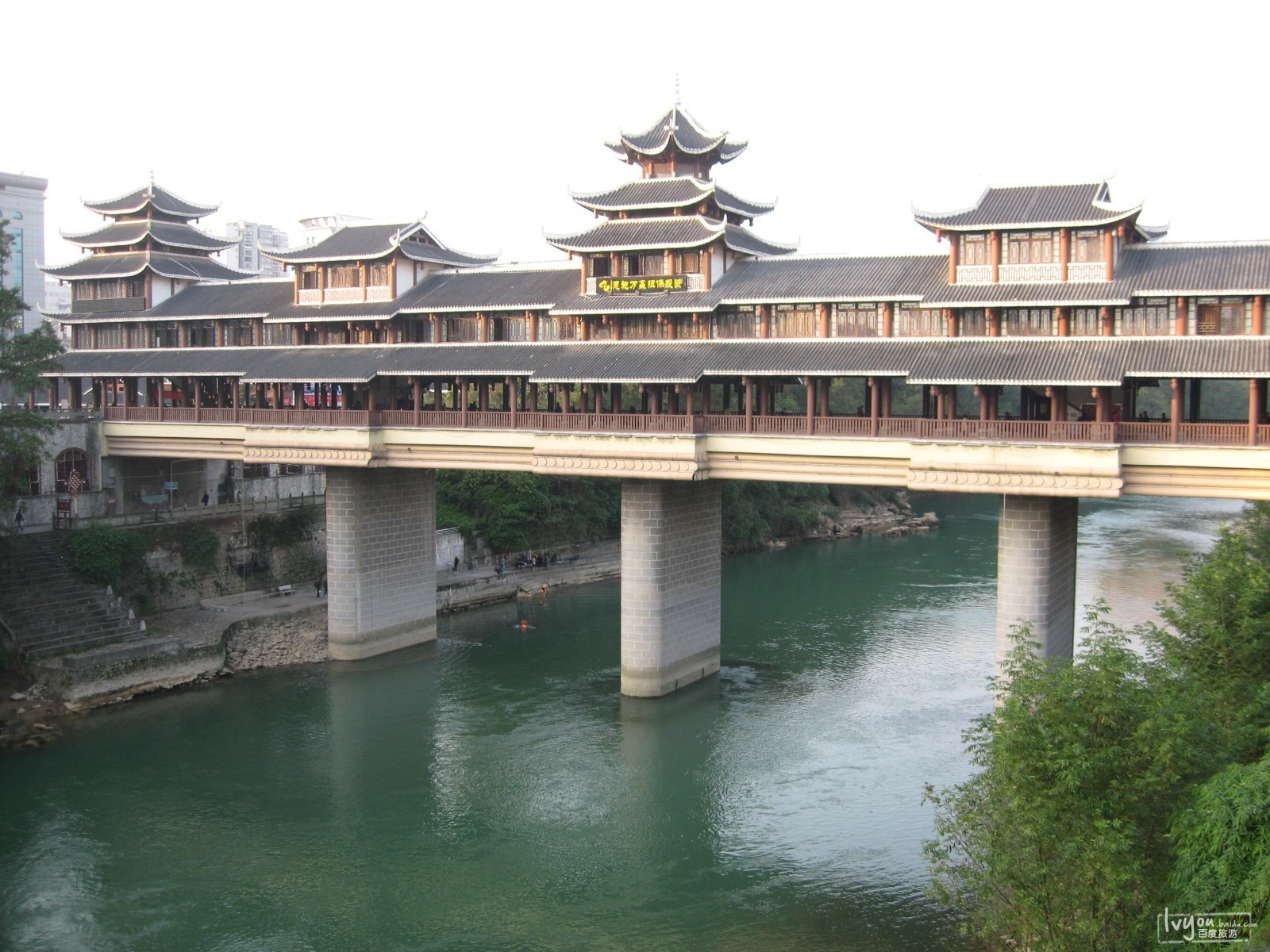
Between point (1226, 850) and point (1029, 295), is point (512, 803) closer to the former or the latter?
point (1226, 850)

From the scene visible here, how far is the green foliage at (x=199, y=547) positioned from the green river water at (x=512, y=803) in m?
6.63

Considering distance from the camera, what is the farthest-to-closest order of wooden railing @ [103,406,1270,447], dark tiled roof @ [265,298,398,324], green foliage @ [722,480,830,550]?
green foliage @ [722,480,830,550], dark tiled roof @ [265,298,398,324], wooden railing @ [103,406,1270,447]

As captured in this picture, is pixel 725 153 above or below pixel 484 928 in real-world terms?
above

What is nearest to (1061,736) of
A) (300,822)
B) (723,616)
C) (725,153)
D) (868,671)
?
(300,822)

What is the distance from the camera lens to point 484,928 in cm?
2150

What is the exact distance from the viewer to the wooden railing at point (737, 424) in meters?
26.6

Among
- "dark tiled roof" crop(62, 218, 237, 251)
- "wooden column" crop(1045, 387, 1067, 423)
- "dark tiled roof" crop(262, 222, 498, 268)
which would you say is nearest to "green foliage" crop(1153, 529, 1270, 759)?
"wooden column" crop(1045, 387, 1067, 423)

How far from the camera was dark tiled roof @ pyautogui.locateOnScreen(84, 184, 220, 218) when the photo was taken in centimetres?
4675

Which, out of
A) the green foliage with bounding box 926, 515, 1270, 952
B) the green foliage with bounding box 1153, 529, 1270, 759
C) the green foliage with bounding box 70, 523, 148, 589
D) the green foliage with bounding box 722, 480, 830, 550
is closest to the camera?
the green foliage with bounding box 926, 515, 1270, 952

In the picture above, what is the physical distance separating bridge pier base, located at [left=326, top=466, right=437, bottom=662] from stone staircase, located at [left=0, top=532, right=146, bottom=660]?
6506 mm

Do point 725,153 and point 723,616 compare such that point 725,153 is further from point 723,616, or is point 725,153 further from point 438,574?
point 438,574

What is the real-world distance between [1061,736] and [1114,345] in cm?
1318

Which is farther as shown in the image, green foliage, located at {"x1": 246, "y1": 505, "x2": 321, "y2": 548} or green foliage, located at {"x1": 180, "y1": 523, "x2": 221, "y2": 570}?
green foliage, located at {"x1": 246, "y1": 505, "x2": 321, "y2": 548}

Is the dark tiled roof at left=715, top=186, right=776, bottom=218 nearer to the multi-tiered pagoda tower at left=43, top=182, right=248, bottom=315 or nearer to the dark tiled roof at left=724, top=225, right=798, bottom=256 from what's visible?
the dark tiled roof at left=724, top=225, right=798, bottom=256
